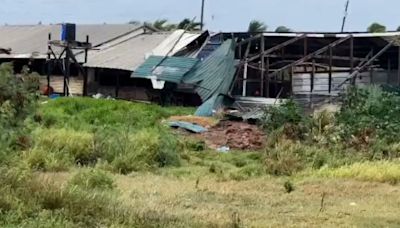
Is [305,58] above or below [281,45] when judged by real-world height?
below

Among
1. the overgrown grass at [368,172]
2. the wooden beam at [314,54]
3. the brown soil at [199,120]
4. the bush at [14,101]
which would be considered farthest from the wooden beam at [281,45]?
the bush at [14,101]

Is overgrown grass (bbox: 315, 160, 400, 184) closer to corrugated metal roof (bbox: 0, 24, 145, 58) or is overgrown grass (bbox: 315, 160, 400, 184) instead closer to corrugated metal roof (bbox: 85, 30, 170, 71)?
corrugated metal roof (bbox: 85, 30, 170, 71)

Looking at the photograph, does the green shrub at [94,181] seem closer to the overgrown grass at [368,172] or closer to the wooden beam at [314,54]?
the overgrown grass at [368,172]

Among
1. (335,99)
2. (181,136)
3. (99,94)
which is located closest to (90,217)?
(181,136)

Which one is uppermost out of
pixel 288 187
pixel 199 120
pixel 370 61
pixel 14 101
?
pixel 370 61

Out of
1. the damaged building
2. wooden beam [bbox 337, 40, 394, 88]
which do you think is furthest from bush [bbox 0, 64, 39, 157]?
wooden beam [bbox 337, 40, 394, 88]

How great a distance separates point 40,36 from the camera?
39312 mm

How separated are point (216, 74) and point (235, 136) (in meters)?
7.42

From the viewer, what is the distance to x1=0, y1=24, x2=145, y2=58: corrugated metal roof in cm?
3588

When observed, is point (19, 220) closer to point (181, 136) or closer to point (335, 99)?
point (181, 136)

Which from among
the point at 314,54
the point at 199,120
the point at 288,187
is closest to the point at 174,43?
the point at 314,54

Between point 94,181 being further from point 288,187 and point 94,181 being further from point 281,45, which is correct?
point 281,45

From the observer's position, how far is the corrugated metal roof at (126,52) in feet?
99.1

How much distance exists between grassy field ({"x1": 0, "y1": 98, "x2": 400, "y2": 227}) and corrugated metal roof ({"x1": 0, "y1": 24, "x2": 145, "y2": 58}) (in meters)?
18.1
